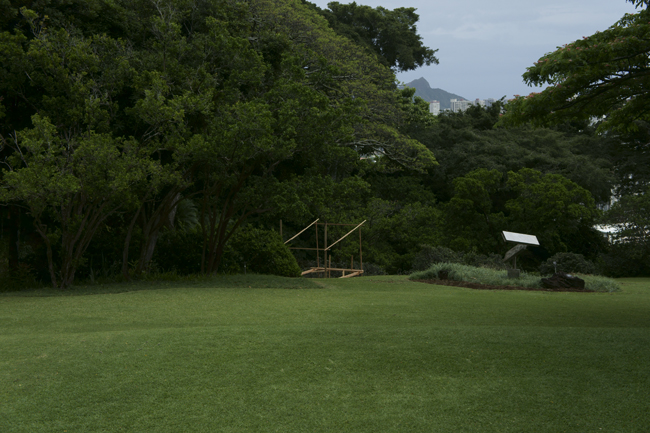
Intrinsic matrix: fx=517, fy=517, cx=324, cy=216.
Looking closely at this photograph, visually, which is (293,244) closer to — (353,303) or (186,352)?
(353,303)

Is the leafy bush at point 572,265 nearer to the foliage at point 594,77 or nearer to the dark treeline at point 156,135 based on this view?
the dark treeline at point 156,135

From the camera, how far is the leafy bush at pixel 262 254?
13.7 metres

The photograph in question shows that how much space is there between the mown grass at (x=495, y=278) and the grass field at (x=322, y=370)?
16.8 ft

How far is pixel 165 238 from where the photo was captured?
13.1m

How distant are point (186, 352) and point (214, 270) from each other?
8060mm

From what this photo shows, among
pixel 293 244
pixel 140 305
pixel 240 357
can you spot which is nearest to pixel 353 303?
pixel 140 305

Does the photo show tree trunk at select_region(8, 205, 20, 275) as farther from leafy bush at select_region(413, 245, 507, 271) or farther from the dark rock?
leafy bush at select_region(413, 245, 507, 271)

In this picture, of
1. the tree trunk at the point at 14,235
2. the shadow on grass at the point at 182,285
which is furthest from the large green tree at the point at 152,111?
the shadow on grass at the point at 182,285

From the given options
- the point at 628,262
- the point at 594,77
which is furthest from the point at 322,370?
the point at 628,262

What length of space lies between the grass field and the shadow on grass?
238 centimetres

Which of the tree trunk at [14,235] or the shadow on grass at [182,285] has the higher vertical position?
the tree trunk at [14,235]

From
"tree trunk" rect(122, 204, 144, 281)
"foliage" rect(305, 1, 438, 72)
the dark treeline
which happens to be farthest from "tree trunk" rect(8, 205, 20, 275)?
"foliage" rect(305, 1, 438, 72)

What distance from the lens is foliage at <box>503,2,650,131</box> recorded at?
689cm

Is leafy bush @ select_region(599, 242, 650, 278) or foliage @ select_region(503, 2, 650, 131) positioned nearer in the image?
foliage @ select_region(503, 2, 650, 131)
